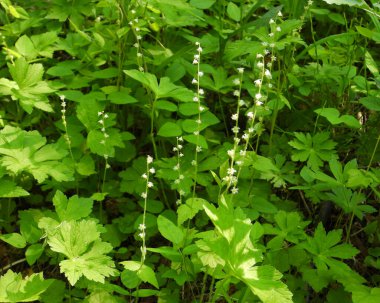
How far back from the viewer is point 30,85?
2666 mm

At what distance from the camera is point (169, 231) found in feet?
6.58

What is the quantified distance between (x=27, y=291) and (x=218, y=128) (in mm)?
1575

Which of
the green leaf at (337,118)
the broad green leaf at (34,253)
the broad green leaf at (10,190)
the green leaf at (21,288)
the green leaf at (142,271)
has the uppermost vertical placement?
the green leaf at (337,118)

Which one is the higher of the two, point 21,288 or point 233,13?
point 233,13

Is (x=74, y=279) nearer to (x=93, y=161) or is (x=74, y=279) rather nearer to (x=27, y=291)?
(x=27, y=291)

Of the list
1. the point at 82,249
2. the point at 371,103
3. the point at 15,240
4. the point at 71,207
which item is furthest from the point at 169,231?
the point at 371,103

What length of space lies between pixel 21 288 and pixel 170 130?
1.07m

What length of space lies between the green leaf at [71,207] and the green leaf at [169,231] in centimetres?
36

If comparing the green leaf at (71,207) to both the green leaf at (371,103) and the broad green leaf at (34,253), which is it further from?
the green leaf at (371,103)

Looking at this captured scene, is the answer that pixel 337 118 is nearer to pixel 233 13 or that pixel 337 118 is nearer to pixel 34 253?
pixel 233 13

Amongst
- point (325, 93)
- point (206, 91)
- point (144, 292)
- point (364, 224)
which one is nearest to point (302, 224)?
point (364, 224)

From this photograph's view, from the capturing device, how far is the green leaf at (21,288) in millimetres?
1810

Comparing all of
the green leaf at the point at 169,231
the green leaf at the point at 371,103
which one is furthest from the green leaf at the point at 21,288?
the green leaf at the point at 371,103

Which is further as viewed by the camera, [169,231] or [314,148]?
[314,148]
